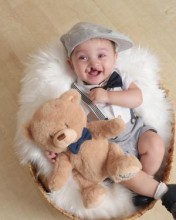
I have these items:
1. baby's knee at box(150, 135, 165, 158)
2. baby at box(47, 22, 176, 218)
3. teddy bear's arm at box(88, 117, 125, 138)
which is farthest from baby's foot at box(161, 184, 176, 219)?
teddy bear's arm at box(88, 117, 125, 138)

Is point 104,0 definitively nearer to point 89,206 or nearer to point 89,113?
point 89,113

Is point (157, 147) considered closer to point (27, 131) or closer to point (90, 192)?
point (90, 192)

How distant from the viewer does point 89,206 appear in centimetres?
104

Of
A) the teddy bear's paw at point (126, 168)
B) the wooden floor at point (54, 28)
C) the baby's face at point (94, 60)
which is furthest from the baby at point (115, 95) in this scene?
the wooden floor at point (54, 28)

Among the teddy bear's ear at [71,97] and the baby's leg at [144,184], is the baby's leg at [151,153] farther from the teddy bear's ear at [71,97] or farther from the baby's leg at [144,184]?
the teddy bear's ear at [71,97]

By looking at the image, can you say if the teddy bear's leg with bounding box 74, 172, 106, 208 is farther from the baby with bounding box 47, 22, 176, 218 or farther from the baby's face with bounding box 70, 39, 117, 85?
the baby's face with bounding box 70, 39, 117, 85

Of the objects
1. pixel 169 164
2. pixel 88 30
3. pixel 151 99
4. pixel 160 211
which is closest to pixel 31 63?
pixel 88 30

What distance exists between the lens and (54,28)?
1.49m

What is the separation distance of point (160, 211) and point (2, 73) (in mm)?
729

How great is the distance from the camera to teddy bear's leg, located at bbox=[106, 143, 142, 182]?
96 cm

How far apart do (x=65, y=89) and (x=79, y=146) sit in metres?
0.23

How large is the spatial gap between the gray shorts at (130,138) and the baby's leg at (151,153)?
0.03 metres

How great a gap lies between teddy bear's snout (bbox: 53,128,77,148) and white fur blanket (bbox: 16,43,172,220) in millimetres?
153

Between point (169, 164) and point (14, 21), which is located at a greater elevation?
point (14, 21)
